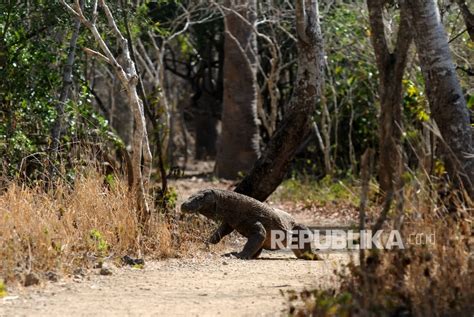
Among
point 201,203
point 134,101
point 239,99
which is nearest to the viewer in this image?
point 201,203

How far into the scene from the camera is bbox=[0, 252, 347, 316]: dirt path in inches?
283

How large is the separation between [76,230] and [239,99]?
11323mm

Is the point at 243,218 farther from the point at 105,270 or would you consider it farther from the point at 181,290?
the point at 181,290

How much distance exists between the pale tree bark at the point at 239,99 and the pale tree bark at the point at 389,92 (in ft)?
34.1

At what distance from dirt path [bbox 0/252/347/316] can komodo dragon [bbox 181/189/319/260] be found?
0.33 meters

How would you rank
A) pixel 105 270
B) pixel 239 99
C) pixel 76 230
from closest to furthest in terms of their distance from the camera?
pixel 105 270, pixel 76 230, pixel 239 99

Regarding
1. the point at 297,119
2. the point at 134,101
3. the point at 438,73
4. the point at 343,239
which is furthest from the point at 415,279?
the point at 297,119

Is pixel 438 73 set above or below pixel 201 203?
above

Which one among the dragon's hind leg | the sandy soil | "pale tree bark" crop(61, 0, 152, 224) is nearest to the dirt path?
the sandy soil

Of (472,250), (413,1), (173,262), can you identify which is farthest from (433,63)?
(173,262)

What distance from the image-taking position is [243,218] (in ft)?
32.7

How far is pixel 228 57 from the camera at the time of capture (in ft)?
65.9

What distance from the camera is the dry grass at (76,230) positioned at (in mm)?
8273

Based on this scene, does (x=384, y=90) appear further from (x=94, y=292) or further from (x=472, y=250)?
(x=94, y=292)
